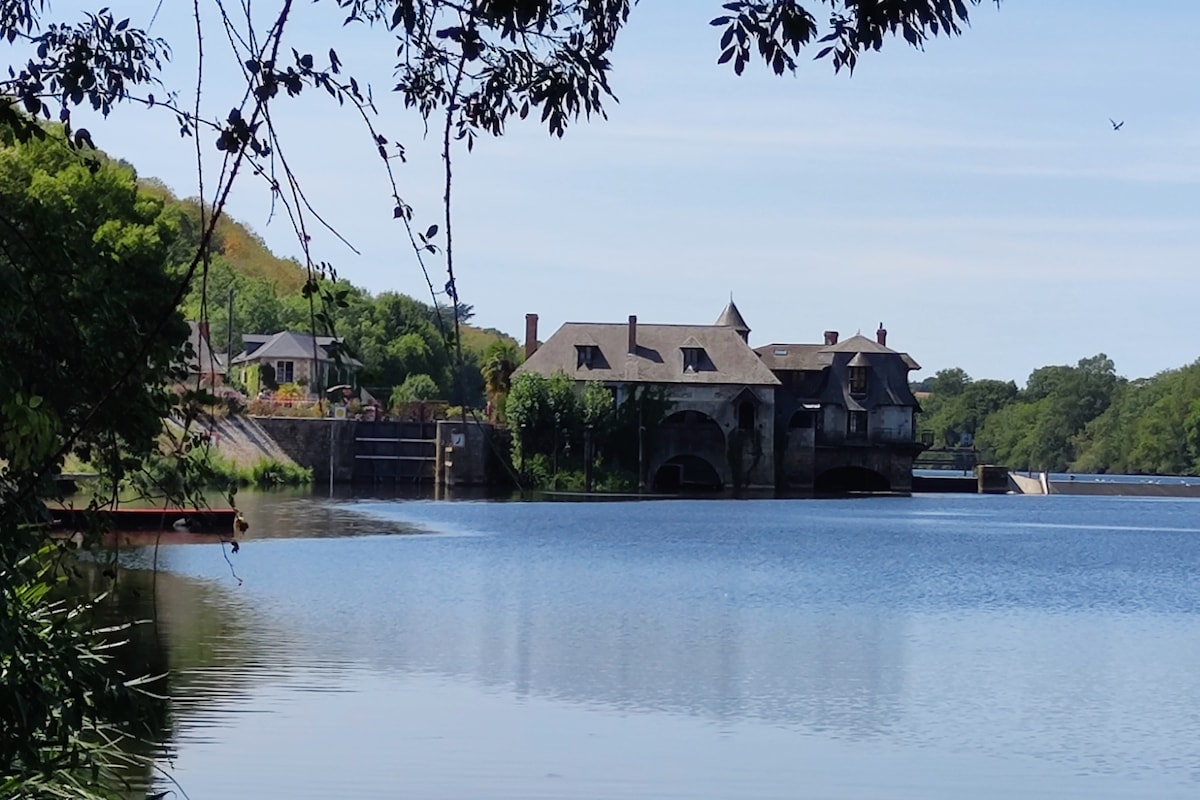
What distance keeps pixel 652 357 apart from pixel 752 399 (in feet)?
13.0

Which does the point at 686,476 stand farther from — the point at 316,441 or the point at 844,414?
the point at 316,441

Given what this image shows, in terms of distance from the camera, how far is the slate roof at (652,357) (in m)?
65.7

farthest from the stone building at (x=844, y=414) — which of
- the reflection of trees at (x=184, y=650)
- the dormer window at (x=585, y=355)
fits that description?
the reflection of trees at (x=184, y=650)

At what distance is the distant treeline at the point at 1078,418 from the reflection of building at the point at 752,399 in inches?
1106

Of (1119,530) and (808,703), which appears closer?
(808,703)

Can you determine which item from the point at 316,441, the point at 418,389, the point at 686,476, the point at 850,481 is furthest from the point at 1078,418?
the point at 316,441

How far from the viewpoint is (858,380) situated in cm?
7006

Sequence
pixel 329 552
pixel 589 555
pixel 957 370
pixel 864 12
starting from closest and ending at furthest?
pixel 864 12, pixel 329 552, pixel 589 555, pixel 957 370

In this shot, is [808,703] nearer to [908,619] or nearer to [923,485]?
[908,619]

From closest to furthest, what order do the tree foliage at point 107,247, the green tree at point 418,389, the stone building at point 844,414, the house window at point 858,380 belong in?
the tree foliage at point 107,247, the stone building at point 844,414, the house window at point 858,380, the green tree at point 418,389

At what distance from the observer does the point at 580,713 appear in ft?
49.2

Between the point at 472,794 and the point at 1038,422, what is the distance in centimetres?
12827

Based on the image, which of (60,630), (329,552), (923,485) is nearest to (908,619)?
(329,552)

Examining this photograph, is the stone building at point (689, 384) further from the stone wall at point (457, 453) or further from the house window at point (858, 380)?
the house window at point (858, 380)
